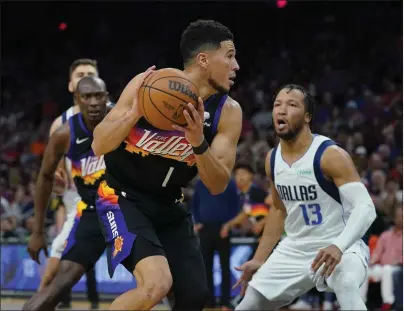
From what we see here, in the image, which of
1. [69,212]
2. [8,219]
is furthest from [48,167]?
[8,219]

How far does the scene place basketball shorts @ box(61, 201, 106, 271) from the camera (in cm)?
655

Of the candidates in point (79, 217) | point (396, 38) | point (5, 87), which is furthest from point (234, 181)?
point (5, 87)

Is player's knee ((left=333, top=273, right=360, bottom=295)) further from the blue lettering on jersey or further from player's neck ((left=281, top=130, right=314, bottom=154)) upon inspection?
player's neck ((left=281, top=130, right=314, bottom=154))

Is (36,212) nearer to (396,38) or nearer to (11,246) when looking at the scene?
(11,246)

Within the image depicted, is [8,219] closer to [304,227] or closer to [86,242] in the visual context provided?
[86,242]

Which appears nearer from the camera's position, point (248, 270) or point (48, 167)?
point (248, 270)

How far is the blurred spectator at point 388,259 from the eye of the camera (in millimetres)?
10305

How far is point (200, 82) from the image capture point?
5.15 metres

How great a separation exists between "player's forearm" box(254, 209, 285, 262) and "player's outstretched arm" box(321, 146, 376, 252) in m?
0.55

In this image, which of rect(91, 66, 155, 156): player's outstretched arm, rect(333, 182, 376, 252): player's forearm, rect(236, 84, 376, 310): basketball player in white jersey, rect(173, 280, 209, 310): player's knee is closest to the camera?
rect(91, 66, 155, 156): player's outstretched arm

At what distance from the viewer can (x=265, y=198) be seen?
37.0 ft

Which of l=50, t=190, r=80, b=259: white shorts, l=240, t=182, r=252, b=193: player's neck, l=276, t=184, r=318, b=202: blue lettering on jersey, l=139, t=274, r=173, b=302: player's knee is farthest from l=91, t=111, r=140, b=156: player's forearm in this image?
l=240, t=182, r=252, b=193: player's neck

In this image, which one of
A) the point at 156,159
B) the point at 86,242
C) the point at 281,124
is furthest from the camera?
the point at 86,242

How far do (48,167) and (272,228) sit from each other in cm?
178
